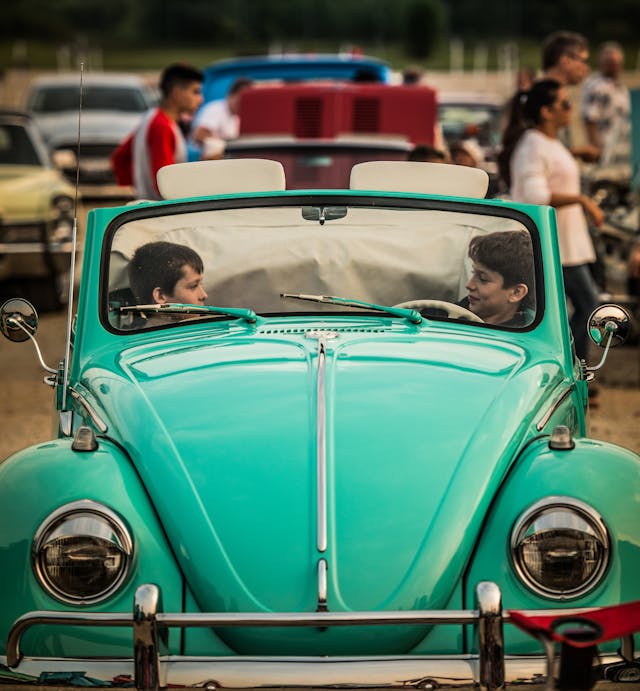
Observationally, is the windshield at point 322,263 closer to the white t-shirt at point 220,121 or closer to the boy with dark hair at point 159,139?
the boy with dark hair at point 159,139

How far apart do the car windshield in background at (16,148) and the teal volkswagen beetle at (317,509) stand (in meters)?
9.24

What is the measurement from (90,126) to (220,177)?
17.8 meters

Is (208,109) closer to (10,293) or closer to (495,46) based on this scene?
(10,293)

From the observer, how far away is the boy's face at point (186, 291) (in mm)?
5262

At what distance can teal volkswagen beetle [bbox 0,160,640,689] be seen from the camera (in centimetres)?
370

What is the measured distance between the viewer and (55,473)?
4105 millimetres

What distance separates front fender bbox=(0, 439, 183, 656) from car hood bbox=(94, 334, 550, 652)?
63mm

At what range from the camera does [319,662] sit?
3689mm

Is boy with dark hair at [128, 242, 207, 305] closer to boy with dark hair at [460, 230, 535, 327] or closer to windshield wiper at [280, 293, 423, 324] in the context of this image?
windshield wiper at [280, 293, 423, 324]

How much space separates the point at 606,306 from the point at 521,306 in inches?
12.4

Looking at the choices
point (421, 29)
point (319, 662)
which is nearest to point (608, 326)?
point (319, 662)

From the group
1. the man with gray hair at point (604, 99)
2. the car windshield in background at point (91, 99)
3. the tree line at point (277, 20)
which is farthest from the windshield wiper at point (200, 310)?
the tree line at point (277, 20)

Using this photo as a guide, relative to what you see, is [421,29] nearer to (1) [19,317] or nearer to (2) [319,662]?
(1) [19,317]

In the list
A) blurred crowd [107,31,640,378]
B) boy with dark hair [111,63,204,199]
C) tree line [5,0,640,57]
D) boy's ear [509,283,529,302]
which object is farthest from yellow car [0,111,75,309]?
tree line [5,0,640,57]
